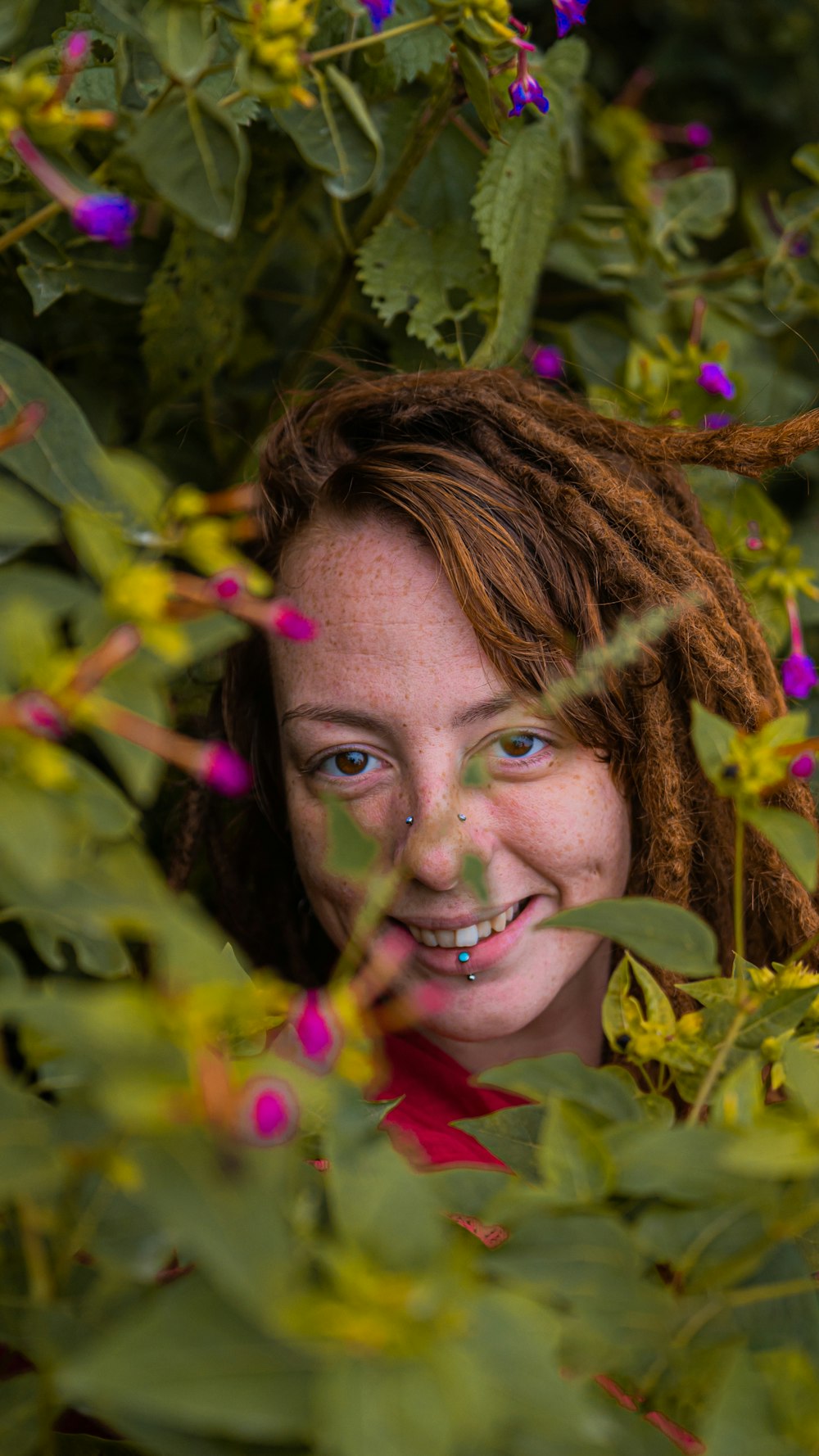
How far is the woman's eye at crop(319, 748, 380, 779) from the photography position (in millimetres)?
1084

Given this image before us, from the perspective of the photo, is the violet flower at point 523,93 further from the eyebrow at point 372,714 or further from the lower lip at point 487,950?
the lower lip at point 487,950

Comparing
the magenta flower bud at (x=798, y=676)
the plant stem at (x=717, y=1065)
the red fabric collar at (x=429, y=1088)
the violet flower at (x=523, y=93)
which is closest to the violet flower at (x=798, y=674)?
the magenta flower bud at (x=798, y=676)

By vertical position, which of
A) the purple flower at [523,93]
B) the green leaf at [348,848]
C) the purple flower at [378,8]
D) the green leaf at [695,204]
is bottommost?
the green leaf at [695,204]

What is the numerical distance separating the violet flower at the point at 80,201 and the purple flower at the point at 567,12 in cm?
48

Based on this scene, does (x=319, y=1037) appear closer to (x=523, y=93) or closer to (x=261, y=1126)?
(x=261, y=1126)

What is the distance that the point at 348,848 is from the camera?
48cm

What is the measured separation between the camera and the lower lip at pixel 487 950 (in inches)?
42.9

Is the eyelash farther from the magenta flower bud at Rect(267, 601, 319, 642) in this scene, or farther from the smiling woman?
the magenta flower bud at Rect(267, 601, 319, 642)

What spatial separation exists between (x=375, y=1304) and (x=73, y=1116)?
121mm

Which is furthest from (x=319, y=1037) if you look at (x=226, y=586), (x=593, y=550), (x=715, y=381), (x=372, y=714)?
(x=715, y=381)

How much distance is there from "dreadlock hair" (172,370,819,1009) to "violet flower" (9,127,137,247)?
0.49m

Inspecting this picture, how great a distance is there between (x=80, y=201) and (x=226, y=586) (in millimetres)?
241

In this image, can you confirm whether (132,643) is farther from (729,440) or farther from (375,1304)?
(729,440)

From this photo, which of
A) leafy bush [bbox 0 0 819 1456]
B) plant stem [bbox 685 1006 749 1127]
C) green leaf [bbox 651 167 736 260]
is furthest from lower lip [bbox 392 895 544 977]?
green leaf [bbox 651 167 736 260]
